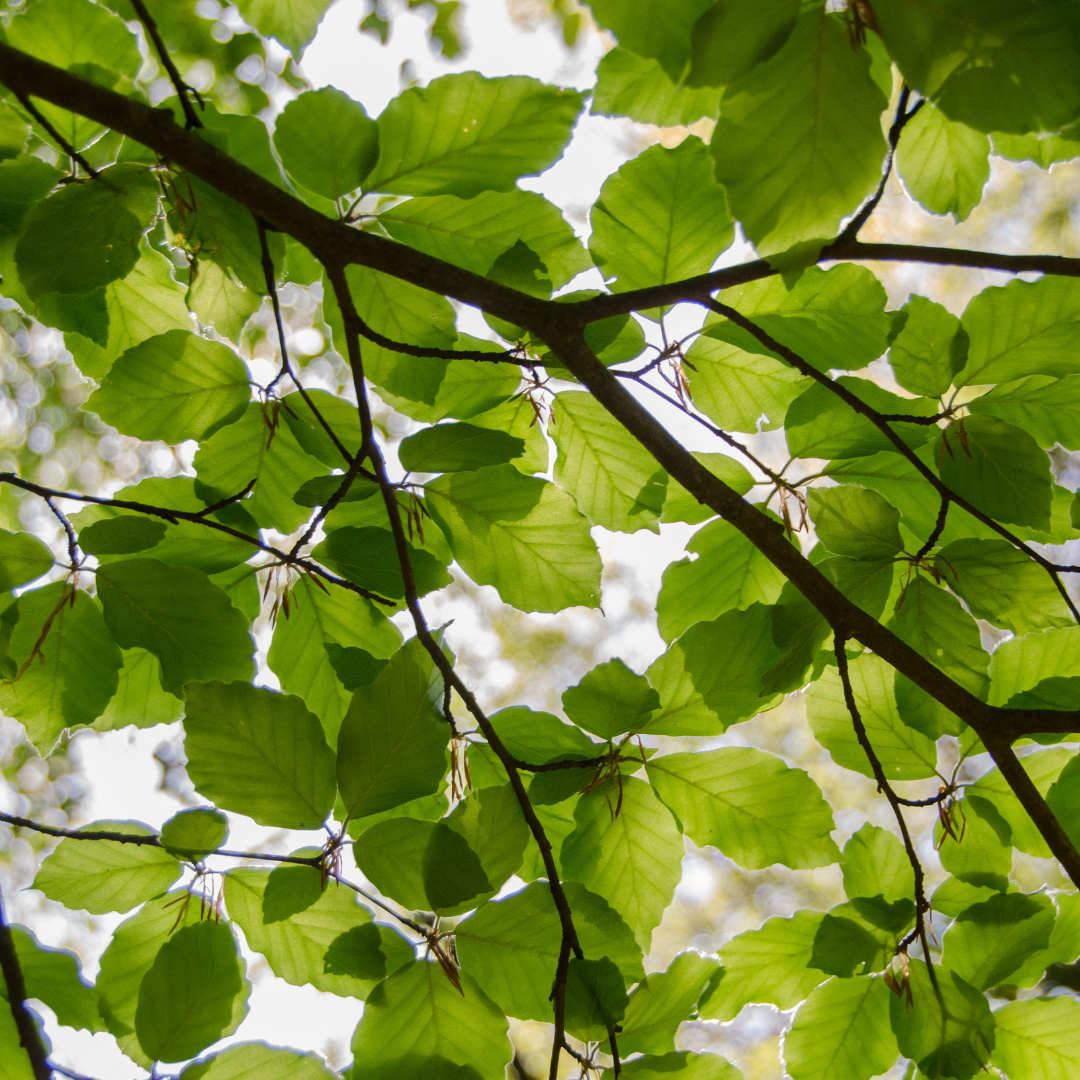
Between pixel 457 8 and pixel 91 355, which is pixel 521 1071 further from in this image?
pixel 457 8

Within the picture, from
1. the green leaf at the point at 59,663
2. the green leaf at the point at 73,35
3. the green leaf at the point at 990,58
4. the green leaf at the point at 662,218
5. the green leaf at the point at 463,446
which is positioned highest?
the green leaf at the point at 73,35

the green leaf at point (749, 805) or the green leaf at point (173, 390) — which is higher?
the green leaf at point (173, 390)

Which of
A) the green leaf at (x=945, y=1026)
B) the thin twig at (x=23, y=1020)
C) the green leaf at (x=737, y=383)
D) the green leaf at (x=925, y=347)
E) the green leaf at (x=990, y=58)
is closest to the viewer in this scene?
the green leaf at (x=990, y=58)

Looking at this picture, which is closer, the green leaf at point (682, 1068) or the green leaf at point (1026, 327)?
the green leaf at point (682, 1068)

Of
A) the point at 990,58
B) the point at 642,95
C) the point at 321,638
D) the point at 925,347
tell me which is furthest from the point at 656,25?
the point at 321,638

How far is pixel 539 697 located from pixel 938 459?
5.37m

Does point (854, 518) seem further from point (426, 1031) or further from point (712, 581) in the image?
point (426, 1031)

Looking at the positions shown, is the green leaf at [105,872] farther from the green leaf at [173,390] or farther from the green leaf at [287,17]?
the green leaf at [287,17]

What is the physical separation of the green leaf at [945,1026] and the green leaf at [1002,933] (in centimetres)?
4

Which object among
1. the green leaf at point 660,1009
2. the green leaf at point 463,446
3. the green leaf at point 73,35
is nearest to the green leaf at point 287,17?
the green leaf at point 73,35

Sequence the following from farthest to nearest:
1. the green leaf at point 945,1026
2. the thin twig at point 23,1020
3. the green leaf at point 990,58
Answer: the green leaf at point 945,1026 < the thin twig at point 23,1020 < the green leaf at point 990,58

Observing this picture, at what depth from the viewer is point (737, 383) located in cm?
88

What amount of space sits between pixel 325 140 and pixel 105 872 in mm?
721

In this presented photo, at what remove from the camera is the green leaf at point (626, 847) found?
76 centimetres
